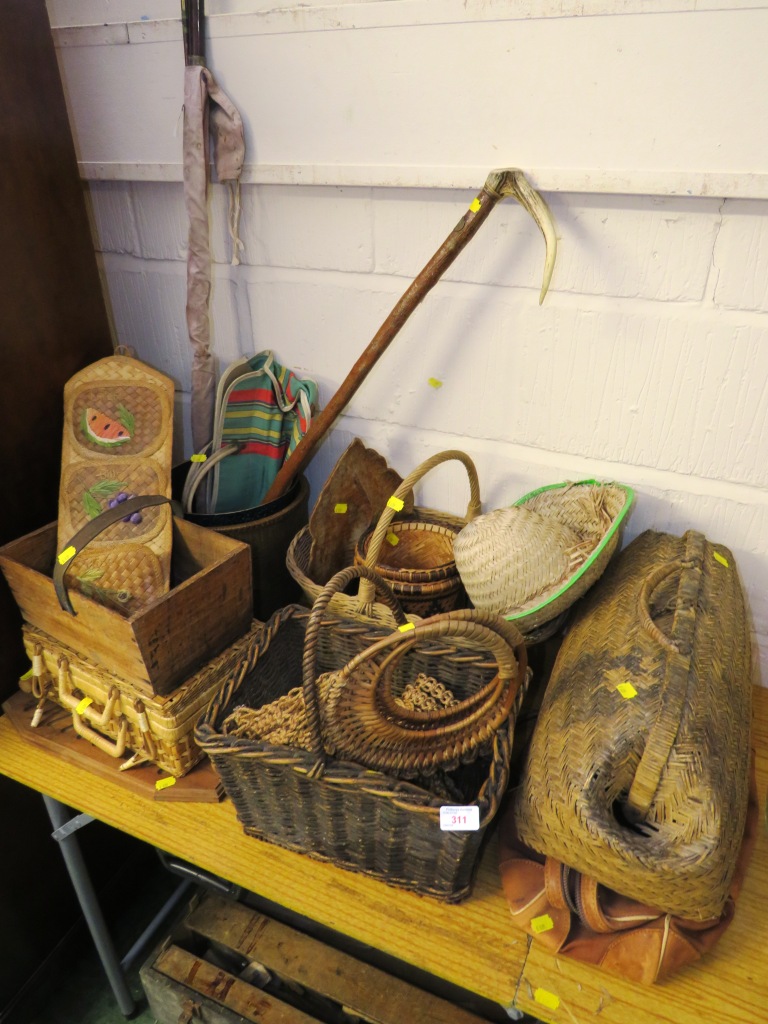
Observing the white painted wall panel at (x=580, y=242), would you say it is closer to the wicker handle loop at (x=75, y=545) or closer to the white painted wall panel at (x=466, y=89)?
the white painted wall panel at (x=466, y=89)

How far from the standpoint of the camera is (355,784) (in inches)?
36.6

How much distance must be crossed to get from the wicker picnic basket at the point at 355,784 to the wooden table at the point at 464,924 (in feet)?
0.11

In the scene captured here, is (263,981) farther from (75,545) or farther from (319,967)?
(75,545)

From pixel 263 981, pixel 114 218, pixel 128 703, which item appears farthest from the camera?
pixel 114 218

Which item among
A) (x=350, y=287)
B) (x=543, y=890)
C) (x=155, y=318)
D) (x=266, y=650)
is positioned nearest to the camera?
(x=543, y=890)

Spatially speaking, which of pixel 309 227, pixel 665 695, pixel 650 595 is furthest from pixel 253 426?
pixel 665 695

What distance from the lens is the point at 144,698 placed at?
1134 millimetres

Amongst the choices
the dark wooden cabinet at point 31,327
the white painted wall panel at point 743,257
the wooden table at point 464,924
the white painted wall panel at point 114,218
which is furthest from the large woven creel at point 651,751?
the white painted wall panel at point 114,218

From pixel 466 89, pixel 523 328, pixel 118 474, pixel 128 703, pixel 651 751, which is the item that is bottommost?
pixel 128 703

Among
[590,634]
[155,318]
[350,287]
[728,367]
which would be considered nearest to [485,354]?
[350,287]

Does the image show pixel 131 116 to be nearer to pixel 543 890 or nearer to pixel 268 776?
pixel 268 776

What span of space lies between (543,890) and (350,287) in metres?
1.06

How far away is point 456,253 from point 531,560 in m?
0.50

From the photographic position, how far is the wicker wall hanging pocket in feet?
4.05
